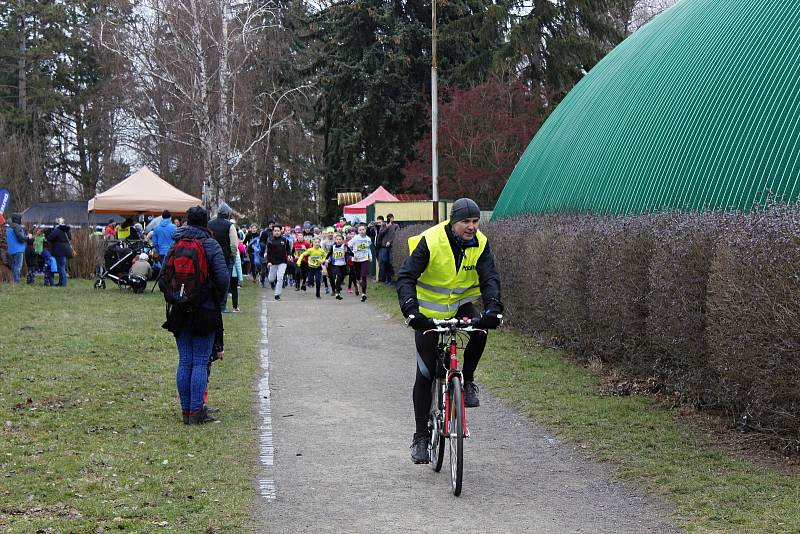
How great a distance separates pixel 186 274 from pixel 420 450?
9.30ft

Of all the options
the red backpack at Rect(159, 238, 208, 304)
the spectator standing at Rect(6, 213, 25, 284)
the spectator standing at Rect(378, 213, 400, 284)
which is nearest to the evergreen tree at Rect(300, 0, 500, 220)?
the spectator standing at Rect(378, 213, 400, 284)

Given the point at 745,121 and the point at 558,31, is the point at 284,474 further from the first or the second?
the point at 558,31

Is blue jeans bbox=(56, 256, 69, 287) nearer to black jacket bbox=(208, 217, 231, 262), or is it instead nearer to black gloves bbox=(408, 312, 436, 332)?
black jacket bbox=(208, 217, 231, 262)

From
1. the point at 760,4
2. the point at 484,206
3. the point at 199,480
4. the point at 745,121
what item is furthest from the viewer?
the point at 484,206

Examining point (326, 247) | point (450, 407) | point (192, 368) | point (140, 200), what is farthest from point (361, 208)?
point (450, 407)

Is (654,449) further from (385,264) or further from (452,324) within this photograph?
(385,264)

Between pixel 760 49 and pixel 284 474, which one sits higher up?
pixel 760 49

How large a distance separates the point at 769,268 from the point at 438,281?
7.77ft

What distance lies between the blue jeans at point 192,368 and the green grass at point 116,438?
24 cm

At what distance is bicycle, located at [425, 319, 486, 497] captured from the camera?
677 centimetres

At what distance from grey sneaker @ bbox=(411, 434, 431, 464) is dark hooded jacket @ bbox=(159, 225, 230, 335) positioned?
2.55 metres

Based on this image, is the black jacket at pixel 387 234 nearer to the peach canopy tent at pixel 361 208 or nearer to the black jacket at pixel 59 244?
the black jacket at pixel 59 244

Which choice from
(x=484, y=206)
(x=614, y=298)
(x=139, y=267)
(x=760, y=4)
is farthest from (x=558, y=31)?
(x=614, y=298)

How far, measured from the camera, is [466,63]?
149 feet
